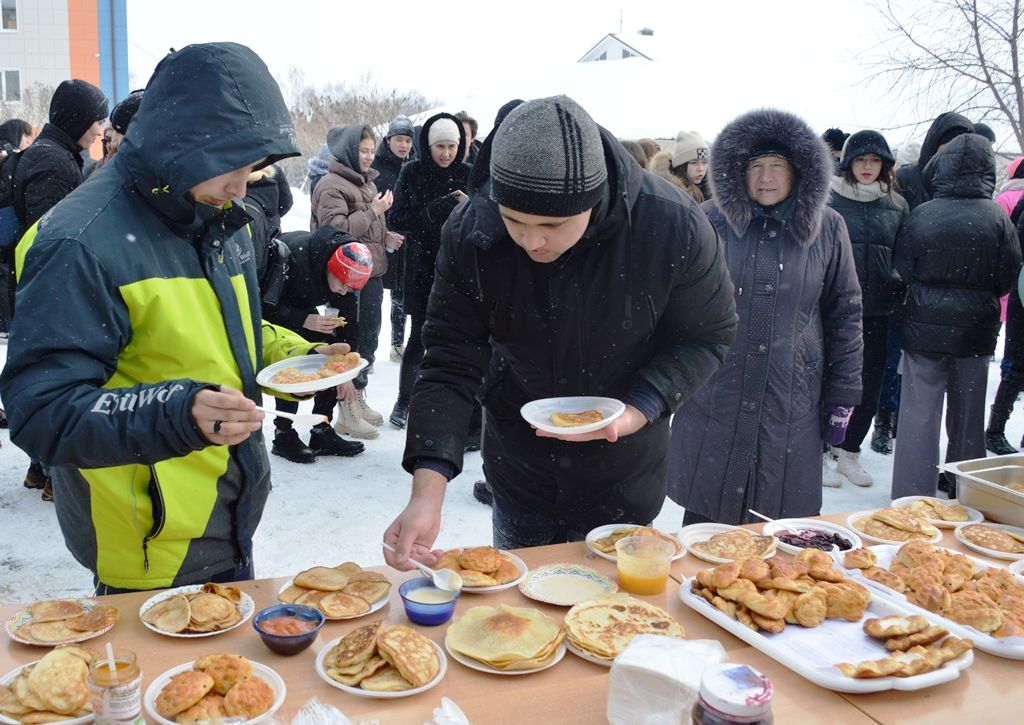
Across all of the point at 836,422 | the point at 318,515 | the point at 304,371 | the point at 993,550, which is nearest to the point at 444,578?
the point at 304,371

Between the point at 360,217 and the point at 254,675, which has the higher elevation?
the point at 360,217

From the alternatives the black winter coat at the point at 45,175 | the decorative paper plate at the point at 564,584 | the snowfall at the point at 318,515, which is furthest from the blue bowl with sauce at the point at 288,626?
the black winter coat at the point at 45,175

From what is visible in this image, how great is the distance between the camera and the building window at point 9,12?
2702 cm

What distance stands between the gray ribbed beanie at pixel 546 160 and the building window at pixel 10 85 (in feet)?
105

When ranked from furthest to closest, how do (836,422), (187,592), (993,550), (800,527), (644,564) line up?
(836,422), (800,527), (993,550), (644,564), (187,592)

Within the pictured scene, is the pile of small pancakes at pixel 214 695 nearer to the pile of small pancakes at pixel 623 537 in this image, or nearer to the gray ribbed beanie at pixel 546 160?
the pile of small pancakes at pixel 623 537

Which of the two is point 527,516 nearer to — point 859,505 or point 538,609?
point 538,609

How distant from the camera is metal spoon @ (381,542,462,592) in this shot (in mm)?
1820

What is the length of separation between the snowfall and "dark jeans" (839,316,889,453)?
1.16 feet

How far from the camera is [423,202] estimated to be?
590cm

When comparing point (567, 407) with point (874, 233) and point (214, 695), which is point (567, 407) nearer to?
point (214, 695)

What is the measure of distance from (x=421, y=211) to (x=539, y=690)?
186 inches

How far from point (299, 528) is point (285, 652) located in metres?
2.76

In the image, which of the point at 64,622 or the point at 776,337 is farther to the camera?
the point at 776,337
